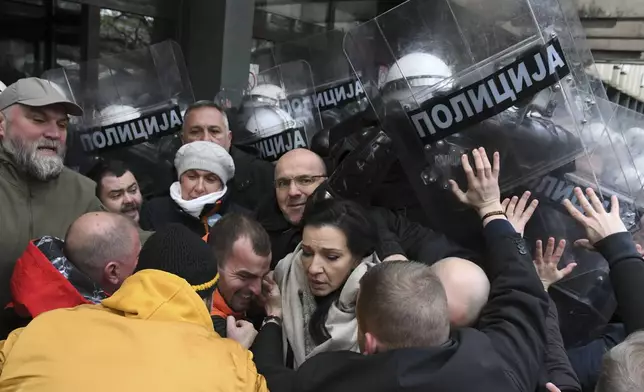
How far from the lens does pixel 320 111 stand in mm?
3877

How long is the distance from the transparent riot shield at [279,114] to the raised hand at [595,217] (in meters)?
1.73

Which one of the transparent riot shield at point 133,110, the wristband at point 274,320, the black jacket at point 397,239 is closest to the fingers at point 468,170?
the black jacket at point 397,239

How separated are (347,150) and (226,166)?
651mm

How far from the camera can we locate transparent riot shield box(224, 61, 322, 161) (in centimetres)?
358

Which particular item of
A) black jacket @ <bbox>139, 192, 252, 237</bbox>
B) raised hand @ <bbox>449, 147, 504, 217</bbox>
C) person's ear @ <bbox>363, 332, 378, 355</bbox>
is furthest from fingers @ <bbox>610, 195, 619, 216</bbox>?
black jacket @ <bbox>139, 192, 252, 237</bbox>

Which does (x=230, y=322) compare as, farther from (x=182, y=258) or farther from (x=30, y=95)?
(x=30, y=95)

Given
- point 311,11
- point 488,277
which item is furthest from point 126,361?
point 311,11

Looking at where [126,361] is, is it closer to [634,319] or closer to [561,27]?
Result: [634,319]

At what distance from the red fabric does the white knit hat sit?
1078 mm

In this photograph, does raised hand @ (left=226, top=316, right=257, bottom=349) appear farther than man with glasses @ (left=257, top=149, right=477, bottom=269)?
No

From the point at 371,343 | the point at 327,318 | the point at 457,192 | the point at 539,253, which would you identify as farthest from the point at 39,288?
the point at 539,253

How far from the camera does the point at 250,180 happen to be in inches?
127

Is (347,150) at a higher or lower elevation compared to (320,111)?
lower

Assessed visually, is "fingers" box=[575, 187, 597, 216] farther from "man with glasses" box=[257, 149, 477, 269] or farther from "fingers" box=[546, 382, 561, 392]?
"fingers" box=[546, 382, 561, 392]
